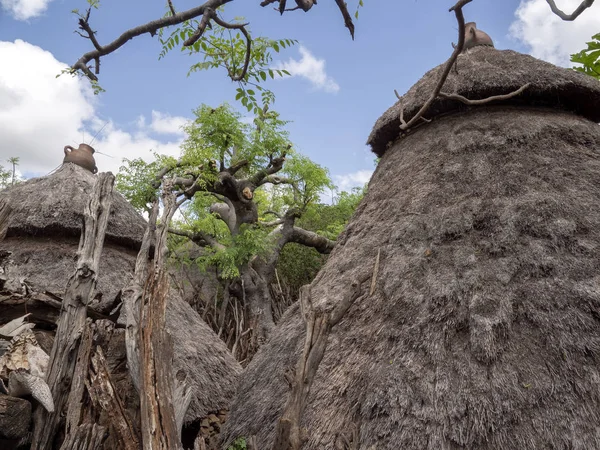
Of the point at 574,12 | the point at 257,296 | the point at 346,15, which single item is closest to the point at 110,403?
the point at 346,15

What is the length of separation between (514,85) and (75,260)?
5.33 meters

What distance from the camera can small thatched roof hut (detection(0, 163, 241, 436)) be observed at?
509 cm

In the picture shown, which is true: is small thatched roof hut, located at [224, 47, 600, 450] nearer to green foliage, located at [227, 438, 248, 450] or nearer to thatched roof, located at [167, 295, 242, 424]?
green foliage, located at [227, 438, 248, 450]

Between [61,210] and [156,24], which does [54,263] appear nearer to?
[61,210]

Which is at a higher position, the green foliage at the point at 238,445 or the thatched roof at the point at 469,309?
the thatched roof at the point at 469,309

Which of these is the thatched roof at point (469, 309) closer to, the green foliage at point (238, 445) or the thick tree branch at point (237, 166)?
the green foliage at point (238, 445)

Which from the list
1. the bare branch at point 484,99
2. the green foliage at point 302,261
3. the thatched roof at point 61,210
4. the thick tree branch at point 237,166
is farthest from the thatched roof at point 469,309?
the green foliage at point 302,261

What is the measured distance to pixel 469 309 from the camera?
303 cm

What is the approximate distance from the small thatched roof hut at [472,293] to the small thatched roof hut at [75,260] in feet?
3.05

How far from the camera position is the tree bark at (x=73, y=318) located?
117 inches

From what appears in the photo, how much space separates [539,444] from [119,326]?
350 cm

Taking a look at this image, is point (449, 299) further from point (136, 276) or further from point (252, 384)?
point (136, 276)

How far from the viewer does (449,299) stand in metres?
3.14

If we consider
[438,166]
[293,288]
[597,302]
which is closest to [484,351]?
[597,302]
